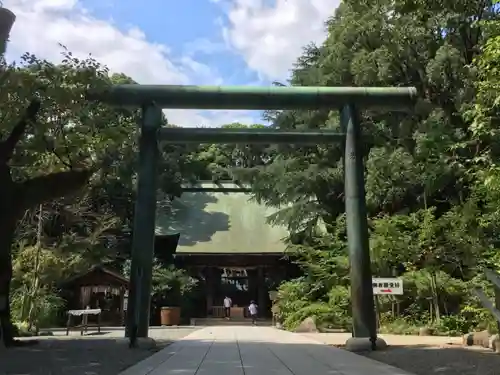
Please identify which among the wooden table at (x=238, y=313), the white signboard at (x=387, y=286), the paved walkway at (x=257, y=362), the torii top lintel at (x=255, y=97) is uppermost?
the torii top lintel at (x=255, y=97)

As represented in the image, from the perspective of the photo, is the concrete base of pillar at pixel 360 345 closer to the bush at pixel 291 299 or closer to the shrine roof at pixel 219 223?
the bush at pixel 291 299

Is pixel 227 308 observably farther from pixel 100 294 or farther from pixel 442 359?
pixel 442 359

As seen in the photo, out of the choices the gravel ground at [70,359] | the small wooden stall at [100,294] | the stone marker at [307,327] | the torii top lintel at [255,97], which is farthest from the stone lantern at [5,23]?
the small wooden stall at [100,294]

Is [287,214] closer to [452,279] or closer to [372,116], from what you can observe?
[372,116]

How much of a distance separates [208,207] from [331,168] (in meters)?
10.2

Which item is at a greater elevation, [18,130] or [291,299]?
[18,130]

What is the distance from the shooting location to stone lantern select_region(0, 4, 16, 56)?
8859 millimetres

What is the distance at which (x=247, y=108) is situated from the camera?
11.1m

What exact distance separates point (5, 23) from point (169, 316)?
14941 mm

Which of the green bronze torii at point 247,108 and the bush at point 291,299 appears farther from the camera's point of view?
the bush at point 291,299

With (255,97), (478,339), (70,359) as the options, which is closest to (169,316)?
(255,97)

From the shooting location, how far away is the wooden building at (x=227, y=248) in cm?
2512

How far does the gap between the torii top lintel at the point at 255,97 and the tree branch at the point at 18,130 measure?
1.28 metres

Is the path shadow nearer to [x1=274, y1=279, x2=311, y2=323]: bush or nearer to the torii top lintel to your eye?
the torii top lintel
